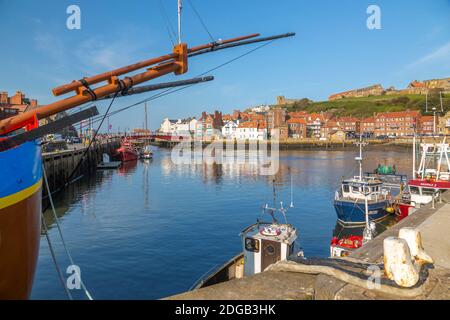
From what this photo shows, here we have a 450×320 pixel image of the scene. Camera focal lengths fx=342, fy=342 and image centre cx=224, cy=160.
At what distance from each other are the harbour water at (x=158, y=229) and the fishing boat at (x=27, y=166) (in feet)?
23.1

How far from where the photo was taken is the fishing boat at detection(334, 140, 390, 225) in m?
24.3

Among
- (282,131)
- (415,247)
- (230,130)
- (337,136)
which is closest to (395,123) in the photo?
(337,136)

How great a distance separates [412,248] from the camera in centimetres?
442

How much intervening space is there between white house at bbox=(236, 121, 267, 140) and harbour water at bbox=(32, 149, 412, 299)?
333 feet

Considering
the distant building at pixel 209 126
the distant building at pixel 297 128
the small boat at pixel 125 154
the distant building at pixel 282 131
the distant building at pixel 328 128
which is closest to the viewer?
the small boat at pixel 125 154

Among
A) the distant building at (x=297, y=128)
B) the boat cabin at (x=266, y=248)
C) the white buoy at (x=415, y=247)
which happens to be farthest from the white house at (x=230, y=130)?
the white buoy at (x=415, y=247)

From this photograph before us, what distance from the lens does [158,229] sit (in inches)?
922

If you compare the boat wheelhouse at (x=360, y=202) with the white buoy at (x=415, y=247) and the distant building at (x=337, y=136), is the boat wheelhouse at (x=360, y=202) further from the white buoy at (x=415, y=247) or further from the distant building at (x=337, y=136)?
the distant building at (x=337, y=136)

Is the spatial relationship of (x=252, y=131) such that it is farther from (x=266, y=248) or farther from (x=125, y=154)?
(x=266, y=248)

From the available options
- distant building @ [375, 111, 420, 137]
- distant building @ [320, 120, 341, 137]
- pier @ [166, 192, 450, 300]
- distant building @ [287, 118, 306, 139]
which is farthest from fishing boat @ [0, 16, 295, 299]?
distant building @ [320, 120, 341, 137]

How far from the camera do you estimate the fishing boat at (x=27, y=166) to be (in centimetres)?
660

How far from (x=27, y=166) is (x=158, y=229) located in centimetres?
1695

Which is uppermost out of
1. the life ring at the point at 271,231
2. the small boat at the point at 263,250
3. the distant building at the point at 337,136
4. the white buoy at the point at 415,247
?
the distant building at the point at 337,136
